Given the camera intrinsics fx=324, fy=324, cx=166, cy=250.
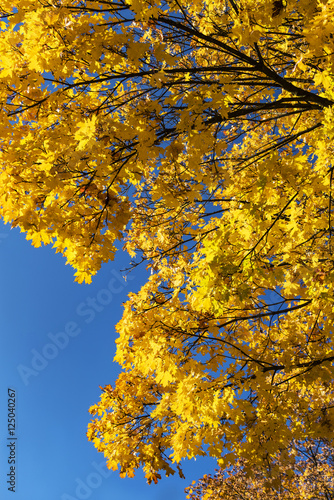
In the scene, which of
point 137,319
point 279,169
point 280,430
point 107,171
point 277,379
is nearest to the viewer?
point 279,169

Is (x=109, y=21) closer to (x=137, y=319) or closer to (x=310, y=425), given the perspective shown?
(x=137, y=319)

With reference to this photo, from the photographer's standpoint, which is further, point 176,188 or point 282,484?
point 282,484

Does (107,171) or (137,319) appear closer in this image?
(107,171)

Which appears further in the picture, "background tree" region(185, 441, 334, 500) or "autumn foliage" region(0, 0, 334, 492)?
"background tree" region(185, 441, 334, 500)

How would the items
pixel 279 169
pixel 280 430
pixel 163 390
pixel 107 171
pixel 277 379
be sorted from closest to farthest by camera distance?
pixel 279 169, pixel 107 171, pixel 280 430, pixel 163 390, pixel 277 379

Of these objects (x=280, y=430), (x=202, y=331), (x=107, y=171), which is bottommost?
(x=280, y=430)

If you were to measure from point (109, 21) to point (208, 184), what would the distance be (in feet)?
5.78

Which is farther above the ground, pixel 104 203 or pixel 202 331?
pixel 104 203

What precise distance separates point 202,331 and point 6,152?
2.76 meters

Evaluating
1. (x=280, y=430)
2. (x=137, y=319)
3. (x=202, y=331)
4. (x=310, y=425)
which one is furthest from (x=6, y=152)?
(x=310, y=425)

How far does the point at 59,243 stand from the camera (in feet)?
9.83

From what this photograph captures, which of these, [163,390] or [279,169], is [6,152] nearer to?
[279,169]

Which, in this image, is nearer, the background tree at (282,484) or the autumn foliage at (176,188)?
the autumn foliage at (176,188)

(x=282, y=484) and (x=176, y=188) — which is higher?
(x=176, y=188)
